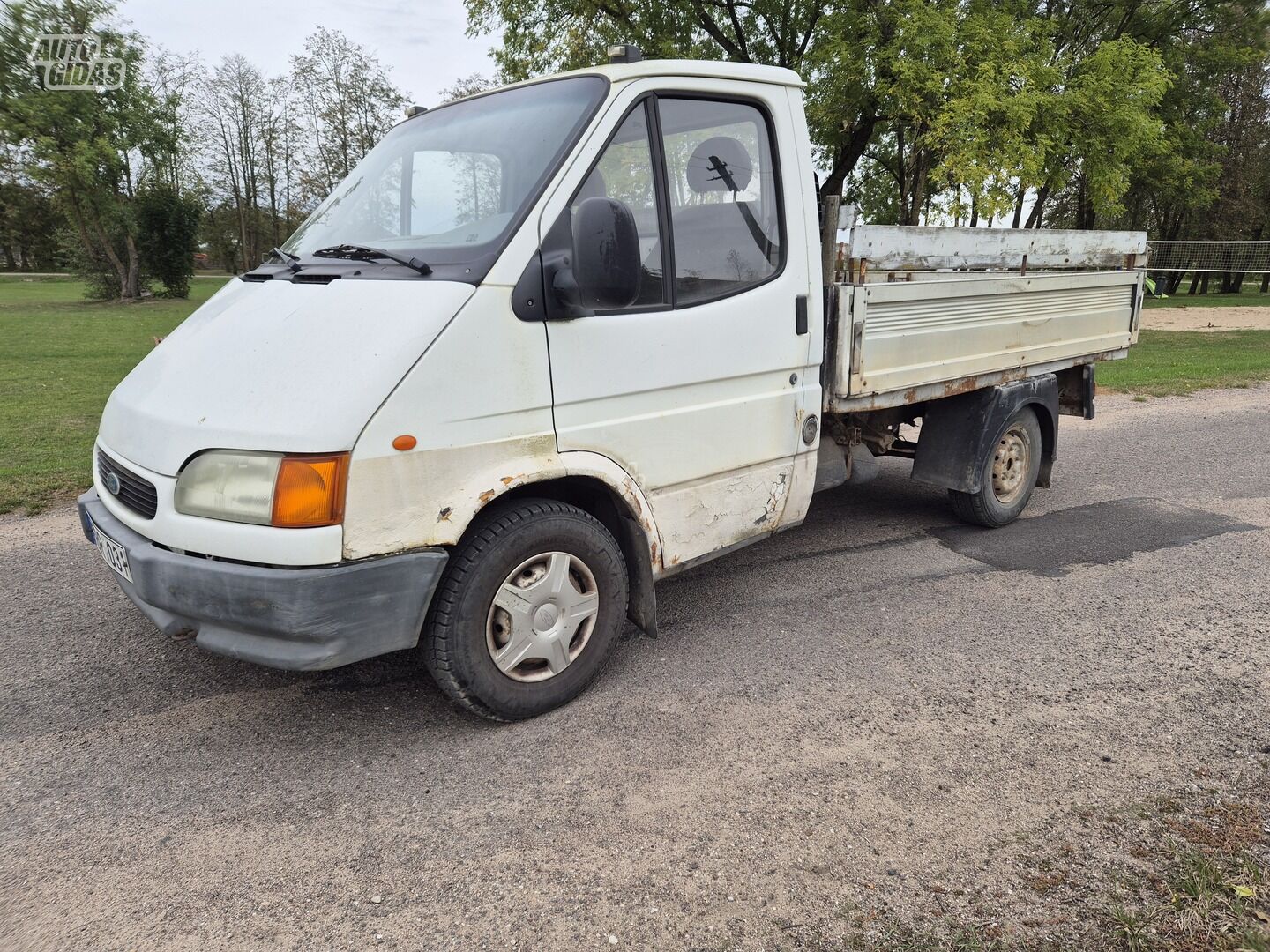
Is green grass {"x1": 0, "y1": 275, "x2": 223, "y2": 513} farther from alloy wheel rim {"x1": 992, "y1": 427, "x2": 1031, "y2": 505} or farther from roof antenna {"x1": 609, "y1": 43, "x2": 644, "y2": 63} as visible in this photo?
alloy wheel rim {"x1": 992, "y1": 427, "x2": 1031, "y2": 505}

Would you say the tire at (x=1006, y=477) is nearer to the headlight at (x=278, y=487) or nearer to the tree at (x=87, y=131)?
the headlight at (x=278, y=487)

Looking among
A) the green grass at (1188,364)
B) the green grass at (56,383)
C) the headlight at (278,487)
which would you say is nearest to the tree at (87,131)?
the green grass at (56,383)

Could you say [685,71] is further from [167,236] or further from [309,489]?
[167,236]

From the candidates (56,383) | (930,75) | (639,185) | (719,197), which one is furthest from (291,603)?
(930,75)

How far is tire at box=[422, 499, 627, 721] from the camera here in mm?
3055

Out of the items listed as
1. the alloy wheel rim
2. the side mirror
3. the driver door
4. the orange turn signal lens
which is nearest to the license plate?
the orange turn signal lens

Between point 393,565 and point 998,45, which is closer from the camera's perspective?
point 393,565

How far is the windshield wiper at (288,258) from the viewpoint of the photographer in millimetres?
3477

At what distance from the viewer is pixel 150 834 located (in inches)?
107

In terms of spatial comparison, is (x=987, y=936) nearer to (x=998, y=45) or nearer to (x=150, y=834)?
(x=150, y=834)

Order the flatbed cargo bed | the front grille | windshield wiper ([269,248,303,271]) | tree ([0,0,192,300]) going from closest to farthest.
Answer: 1. the front grille
2. windshield wiper ([269,248,303,271])
3. the flatbed cargo bed
4. tree ([0,0,192,300])

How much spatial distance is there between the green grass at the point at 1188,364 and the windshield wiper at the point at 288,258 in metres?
10.5

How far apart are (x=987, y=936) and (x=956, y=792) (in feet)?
2.14

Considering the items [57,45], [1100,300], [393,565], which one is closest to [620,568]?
[393,565]
